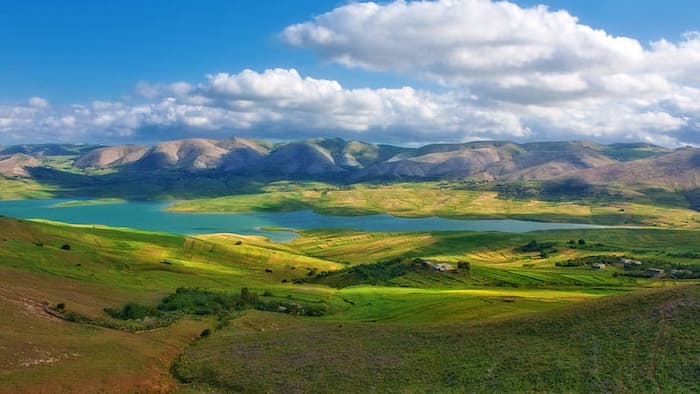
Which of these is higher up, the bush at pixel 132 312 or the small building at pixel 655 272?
the bush at pixel 132 312

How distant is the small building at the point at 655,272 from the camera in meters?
172

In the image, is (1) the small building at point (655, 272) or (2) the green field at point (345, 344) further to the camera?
(1) the small building at point (655, 272)

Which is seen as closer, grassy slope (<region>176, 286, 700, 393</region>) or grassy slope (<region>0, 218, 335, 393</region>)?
grassy slope (<region>176, 286, 700, 393</region>)

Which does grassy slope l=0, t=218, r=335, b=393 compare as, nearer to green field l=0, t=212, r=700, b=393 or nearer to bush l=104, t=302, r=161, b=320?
green field l=0, t=212, r=700, b=393

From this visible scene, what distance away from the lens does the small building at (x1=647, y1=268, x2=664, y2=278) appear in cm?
17188

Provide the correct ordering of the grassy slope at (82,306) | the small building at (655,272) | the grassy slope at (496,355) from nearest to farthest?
→ the grassy slope at (496,355)
the grassy slope at (82,306)
the small building at (655,272)

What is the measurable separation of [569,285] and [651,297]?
290 ft

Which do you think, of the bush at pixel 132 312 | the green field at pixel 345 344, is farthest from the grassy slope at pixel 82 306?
the bush at pixel 132 312

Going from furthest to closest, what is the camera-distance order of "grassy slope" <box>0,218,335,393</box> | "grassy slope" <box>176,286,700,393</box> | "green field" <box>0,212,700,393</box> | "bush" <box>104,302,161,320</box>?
"bush" <box>104,302,161,320</box> → "grassy slope" <box>0,218,335,393</box> → "green field" <box>0,212,700,393</box> → "grassy slope" <box>176,286,700,393</box>

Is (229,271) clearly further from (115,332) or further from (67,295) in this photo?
(115,332)

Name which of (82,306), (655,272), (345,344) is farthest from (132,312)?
(655,272)

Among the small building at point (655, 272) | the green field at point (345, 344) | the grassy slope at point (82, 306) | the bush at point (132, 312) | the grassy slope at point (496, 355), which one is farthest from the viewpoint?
the small building at point (655, 272)

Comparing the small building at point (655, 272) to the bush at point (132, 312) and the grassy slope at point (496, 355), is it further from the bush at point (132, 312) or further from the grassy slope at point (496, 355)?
the bush at point (132, 312)

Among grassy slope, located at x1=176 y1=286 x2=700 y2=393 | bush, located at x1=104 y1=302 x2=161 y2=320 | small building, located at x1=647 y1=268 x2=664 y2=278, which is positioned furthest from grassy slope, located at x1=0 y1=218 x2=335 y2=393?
A: small building, located at x1=647 y1=268 x2=664 y2=278
